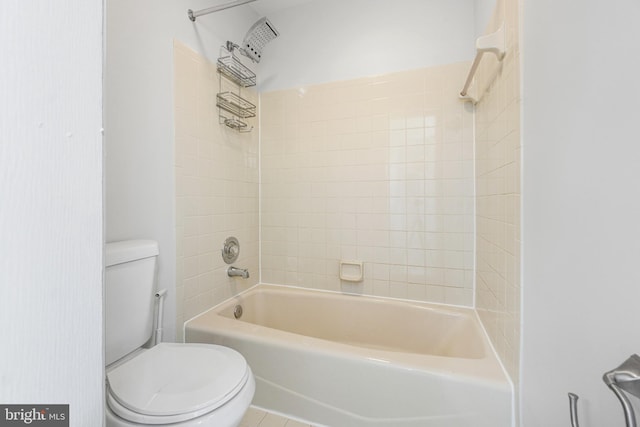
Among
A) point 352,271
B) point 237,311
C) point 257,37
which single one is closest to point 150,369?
point 237,311

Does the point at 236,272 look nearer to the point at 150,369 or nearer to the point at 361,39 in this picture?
the point at 150,369

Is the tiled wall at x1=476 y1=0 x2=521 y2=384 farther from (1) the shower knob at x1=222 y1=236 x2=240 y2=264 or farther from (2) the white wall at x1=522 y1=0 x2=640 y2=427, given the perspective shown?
(1) the shower knob at x1=222 y1=236 x2=240 y2=264

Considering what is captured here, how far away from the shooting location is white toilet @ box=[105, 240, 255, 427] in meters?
0.74

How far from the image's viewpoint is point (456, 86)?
1.55 metres

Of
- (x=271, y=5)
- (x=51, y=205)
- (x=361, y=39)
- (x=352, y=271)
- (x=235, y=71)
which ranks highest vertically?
(x=271, y=5)

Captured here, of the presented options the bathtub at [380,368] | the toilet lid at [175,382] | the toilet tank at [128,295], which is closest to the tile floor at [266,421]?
the bathtub at [380,368]

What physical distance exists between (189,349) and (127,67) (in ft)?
4.25

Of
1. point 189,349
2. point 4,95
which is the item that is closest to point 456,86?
point 4,95

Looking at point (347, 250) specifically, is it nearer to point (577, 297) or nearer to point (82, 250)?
point (577, 297)

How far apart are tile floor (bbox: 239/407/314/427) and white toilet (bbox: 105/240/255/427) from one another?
500 millimetres

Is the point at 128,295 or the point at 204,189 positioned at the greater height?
the point at 204,189

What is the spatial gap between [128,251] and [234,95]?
1.24 meters

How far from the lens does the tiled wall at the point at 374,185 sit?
62.3 inches

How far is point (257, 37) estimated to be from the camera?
5.62 feet
